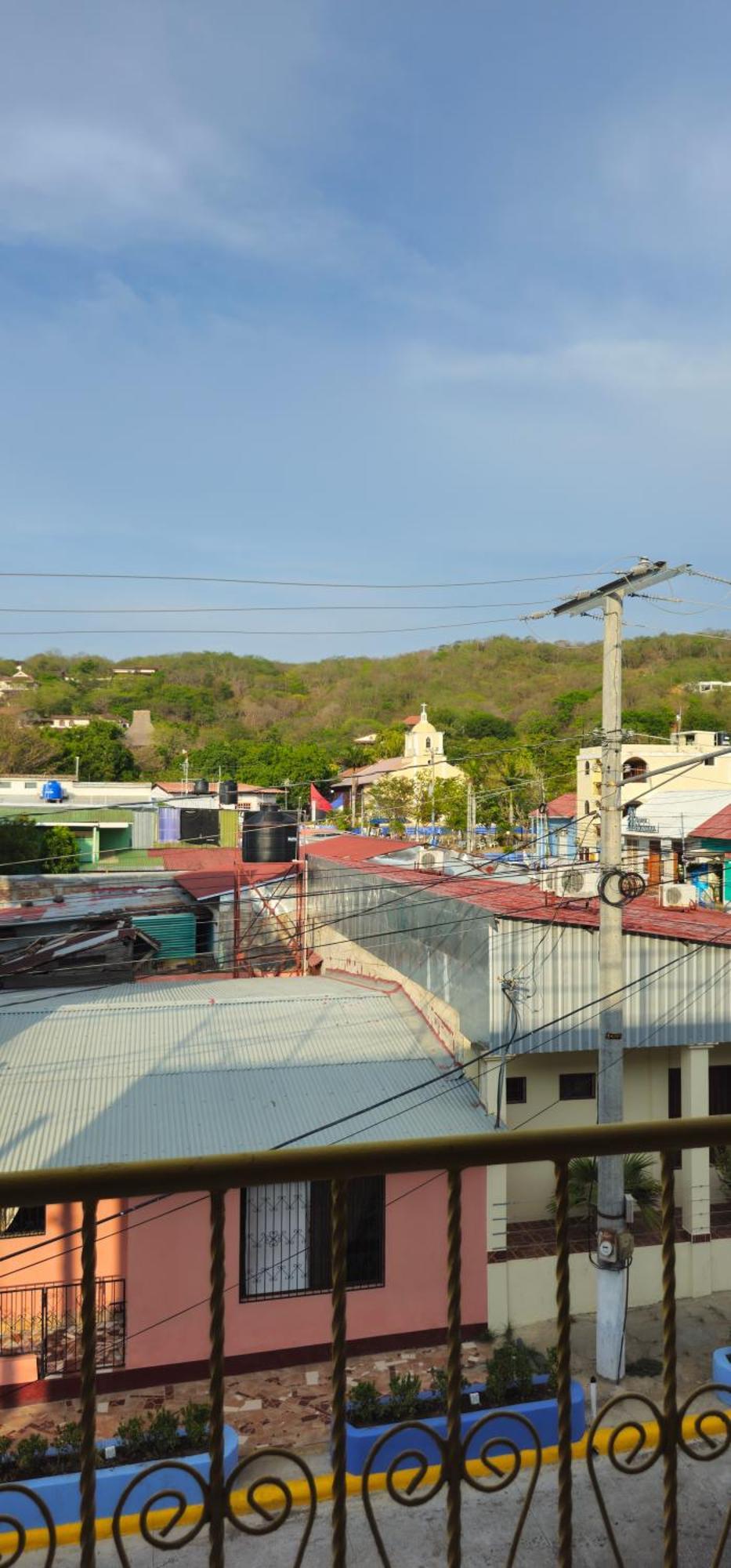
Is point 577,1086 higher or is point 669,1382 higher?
point 669,1382

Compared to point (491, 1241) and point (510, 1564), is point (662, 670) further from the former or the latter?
point (510, 1564)

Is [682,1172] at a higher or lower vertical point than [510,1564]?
lower

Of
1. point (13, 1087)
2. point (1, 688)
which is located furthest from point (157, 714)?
point (13, 1087)

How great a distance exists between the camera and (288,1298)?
9.23 m

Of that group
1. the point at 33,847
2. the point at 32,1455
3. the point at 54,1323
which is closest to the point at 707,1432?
the point at 32,1455

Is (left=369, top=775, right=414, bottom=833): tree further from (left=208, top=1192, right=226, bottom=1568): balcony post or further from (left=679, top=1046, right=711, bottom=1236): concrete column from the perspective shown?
(left=208, top=1192, right=226, bottom=1568): balcony post

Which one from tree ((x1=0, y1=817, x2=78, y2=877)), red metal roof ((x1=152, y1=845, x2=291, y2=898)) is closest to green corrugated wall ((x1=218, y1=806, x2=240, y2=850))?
tree ((x1=0, y1=817, x2=78, y2=877))

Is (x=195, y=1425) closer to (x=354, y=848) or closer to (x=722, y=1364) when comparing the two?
(x=722, y=1364)

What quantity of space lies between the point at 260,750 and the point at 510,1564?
7133 cm

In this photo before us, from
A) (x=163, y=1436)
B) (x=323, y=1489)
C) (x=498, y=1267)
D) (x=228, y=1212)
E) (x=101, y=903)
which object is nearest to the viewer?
(x=323, y=1489)

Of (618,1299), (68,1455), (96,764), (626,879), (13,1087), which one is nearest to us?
(68,1455)

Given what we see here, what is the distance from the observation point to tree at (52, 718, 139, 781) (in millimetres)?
56250

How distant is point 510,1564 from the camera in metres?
1.85

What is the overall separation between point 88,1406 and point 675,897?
14714 millimetres
